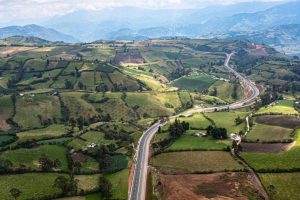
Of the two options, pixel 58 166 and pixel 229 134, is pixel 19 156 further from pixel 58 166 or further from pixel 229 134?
pixel 229 134

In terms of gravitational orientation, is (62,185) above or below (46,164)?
below

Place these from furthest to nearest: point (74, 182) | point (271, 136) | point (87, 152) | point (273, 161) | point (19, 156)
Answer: point (271, 136) < point (87, 152) < point (19, 156) < point (273, 161) < point (74, 182)

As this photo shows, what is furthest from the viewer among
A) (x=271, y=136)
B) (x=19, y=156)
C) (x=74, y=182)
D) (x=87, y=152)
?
(x=271, y=136)

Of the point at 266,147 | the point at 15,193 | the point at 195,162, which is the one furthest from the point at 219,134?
the point at 15,193

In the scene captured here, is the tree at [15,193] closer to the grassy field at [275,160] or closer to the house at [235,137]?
the grassy field at [275,160]

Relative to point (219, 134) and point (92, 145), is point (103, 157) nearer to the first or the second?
point (92, 145)

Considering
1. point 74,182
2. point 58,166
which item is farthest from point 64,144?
point 74,182
